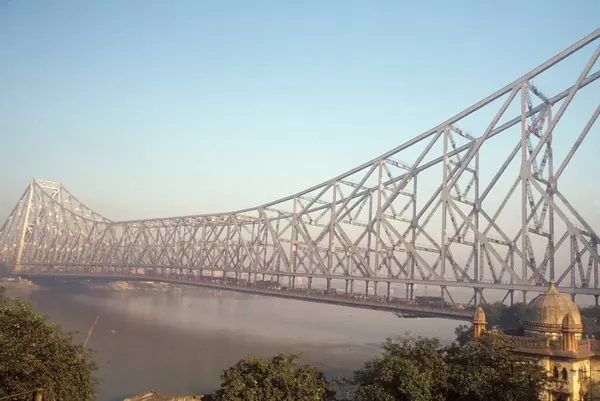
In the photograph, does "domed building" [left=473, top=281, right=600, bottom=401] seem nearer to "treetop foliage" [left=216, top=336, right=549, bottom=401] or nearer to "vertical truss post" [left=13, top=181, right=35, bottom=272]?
"treetop foliage" [left=216, top=336, right=549, bottom=401]

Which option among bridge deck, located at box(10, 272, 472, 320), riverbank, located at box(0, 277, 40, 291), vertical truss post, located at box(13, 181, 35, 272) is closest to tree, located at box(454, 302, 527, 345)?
bridge deck, located at box(10, 272, 472, 320)

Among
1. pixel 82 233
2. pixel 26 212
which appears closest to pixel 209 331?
pixel 82 233

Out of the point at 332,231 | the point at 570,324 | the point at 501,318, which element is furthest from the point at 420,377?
the point at 332,231

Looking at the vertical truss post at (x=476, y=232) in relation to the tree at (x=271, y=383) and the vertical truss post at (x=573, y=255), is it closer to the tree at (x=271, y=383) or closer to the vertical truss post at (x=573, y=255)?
the vertical truss post at (x=573, y=255)

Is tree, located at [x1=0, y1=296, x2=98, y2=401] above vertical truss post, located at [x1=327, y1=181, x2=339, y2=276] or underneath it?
underneath

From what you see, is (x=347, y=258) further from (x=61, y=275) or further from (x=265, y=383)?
(x=61, y=275)

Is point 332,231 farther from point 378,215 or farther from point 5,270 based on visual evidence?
point 5,270

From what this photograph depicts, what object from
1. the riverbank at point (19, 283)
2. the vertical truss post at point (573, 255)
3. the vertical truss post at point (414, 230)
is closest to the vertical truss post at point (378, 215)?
the vertical truss post at point (414, 230)
